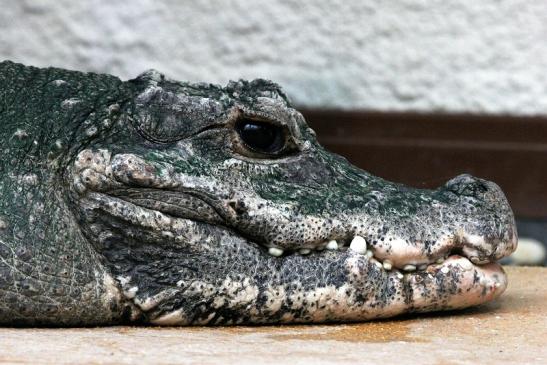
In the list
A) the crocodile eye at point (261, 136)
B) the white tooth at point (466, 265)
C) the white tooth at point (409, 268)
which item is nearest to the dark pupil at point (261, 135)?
the crocodile eye at point (261, 136)

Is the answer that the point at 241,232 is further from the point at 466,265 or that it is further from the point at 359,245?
the point at 466,265

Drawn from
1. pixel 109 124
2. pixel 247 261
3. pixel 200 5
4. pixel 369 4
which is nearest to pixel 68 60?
pixel 200 5

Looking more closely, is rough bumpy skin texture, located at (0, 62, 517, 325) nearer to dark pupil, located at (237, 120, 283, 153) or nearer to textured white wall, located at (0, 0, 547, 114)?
dark pupil, located at (237, 120, 283, 153)

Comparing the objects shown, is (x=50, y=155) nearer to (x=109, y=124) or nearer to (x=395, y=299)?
(x=109, y=124)

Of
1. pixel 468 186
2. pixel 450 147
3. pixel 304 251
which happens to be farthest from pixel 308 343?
pixel 450 147

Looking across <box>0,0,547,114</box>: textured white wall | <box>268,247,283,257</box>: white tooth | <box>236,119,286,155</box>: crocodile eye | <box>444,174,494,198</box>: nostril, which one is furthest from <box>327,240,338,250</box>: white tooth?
<box>0,0,547,114</box>: textured white wall

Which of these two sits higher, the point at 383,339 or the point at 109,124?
the point at 109,124
